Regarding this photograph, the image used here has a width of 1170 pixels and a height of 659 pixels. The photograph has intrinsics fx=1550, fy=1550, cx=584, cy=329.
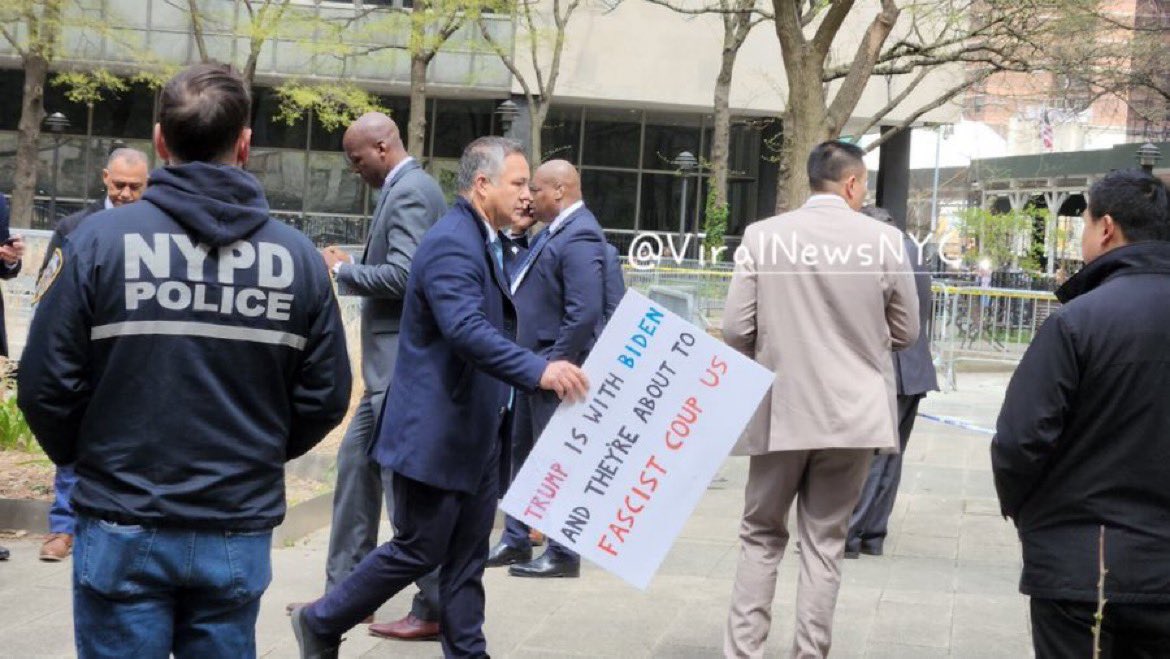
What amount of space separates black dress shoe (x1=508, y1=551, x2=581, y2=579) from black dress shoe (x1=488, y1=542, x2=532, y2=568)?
175mm

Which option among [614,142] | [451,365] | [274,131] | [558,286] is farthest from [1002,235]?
[451,365]

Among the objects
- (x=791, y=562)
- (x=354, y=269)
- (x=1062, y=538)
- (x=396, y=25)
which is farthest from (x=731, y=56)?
(x=1062, y=538)

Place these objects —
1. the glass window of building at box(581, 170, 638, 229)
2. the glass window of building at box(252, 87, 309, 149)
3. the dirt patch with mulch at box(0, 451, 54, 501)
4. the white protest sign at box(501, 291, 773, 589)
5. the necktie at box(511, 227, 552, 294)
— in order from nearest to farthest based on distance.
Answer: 1. the white protest sign at box(501, 291, 773, 589)
2. the necktie at box(511, 227, 552, 294)
3. the dirt patch with mulch at box(0, 451, 54, 501)
4. the glass window of building at box(252, 87, 309, 149)
5. the glass window of building at box(581, 170, 638, 229)

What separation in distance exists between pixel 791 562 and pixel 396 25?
891 inches

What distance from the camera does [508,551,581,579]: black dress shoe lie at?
7703mm

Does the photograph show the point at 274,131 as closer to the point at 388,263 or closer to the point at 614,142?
the point at 614,142

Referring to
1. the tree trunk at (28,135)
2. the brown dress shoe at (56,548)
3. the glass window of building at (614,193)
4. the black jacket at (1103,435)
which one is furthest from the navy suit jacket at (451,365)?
the glass window of building at (614,193)

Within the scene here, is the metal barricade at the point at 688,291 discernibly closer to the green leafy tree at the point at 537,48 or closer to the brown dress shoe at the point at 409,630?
the brown dress shoe at the point at 409,630

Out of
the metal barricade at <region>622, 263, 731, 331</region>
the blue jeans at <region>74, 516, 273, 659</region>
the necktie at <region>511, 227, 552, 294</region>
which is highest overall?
the necktie at <region>511, 227, 552, 294</region>

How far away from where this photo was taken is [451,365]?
528 cm

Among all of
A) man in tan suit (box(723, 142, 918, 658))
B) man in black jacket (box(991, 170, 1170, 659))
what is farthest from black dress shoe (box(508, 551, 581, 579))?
man in black jacket (box(991, 170, 1170, 659))

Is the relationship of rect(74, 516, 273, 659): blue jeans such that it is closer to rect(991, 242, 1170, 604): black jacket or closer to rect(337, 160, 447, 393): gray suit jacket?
rect(991, 242, 1170, 604): black jacket

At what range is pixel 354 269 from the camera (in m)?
6.08

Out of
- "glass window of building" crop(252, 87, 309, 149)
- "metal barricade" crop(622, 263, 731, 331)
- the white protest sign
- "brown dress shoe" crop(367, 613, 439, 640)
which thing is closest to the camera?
the white protest sign
